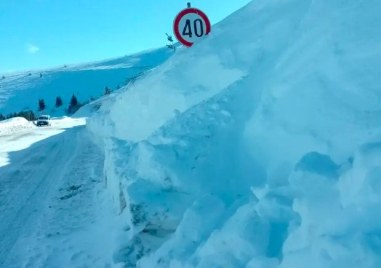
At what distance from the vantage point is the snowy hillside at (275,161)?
2957 millimetres

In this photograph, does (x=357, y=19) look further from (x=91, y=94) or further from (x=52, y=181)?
(x=91, y=94)

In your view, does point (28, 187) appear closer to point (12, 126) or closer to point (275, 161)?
point (275, 161)

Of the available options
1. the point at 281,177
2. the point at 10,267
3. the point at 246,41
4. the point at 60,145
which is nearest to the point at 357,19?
the point at 281,177

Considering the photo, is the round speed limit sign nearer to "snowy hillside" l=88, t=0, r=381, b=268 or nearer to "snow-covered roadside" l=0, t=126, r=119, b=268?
"snowy hillside" l=88, t=0, r=381, b=268

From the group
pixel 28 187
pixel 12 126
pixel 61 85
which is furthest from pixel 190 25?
pixel 61 85

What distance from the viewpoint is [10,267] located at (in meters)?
5.57

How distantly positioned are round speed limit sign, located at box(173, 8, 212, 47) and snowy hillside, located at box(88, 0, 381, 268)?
0.60 m

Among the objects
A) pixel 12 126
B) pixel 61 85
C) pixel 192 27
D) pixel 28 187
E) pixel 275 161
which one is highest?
pixel 192 27

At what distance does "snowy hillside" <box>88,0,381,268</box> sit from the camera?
296 centimetres

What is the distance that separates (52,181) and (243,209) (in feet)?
25.4

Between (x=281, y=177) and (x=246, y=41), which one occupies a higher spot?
(x=246, y=41)

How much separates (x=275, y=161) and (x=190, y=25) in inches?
167

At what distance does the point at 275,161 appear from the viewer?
4609mm

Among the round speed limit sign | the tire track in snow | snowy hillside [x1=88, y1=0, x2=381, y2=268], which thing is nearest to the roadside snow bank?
the tire track in snow
